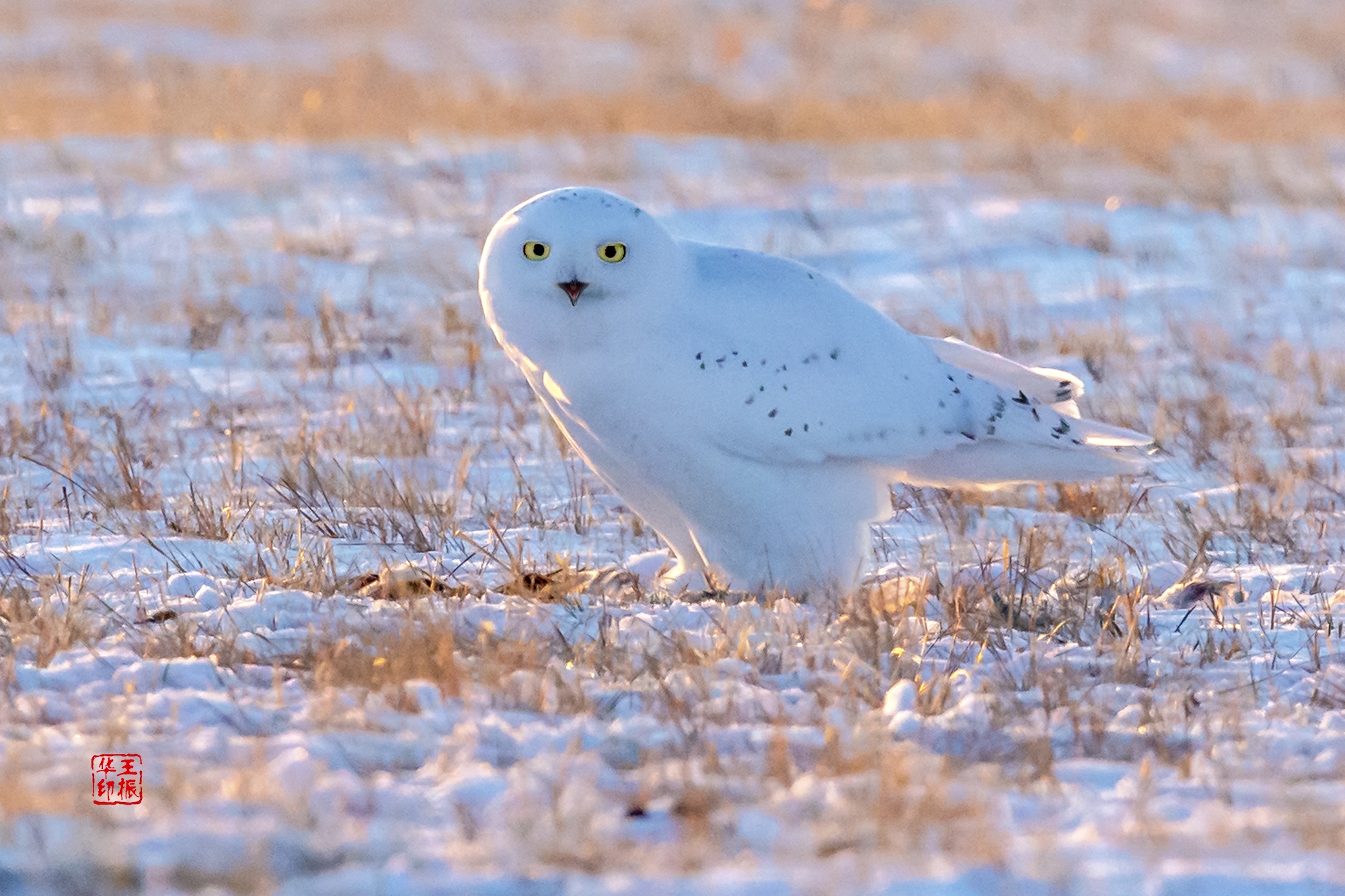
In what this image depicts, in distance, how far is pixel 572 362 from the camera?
170 inches

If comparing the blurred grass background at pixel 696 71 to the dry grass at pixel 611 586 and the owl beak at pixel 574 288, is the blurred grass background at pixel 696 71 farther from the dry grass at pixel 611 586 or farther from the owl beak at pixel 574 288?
the owl beak at pixel 574 288

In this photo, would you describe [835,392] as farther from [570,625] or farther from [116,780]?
[116,780]

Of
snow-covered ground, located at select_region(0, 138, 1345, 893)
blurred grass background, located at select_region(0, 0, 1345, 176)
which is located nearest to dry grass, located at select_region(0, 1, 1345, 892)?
snow-covered ground, located at select_region(0, 138, 1345, 893)

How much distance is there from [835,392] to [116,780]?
6.97ft

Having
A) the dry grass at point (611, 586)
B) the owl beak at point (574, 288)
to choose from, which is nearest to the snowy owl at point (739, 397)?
the owl beak at point (574, 288)

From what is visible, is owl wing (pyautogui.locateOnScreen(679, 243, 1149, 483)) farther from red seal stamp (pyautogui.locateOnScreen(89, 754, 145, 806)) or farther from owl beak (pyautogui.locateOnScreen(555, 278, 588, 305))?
red seal stamp (pyautogui.locateOnScreen(89, 754, 145, 806))

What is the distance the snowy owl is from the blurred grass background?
23.7ft

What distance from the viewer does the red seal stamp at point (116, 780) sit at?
2.89 metres

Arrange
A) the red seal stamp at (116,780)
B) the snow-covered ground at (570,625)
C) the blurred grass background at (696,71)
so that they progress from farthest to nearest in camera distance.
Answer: the blurred grass background at (696,71) → the red seal stamp at (116,780) → the snow-covered ground at (570,625)

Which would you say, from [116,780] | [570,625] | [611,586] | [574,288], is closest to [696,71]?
[611,586]

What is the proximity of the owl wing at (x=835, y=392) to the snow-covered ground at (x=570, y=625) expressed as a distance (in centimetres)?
33

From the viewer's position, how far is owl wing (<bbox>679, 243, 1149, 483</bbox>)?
172 inches

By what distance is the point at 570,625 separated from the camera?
4.19 metres

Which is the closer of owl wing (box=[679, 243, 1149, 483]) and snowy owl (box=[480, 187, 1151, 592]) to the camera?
snowy owl (box=[480, 187, 1151, 592])
